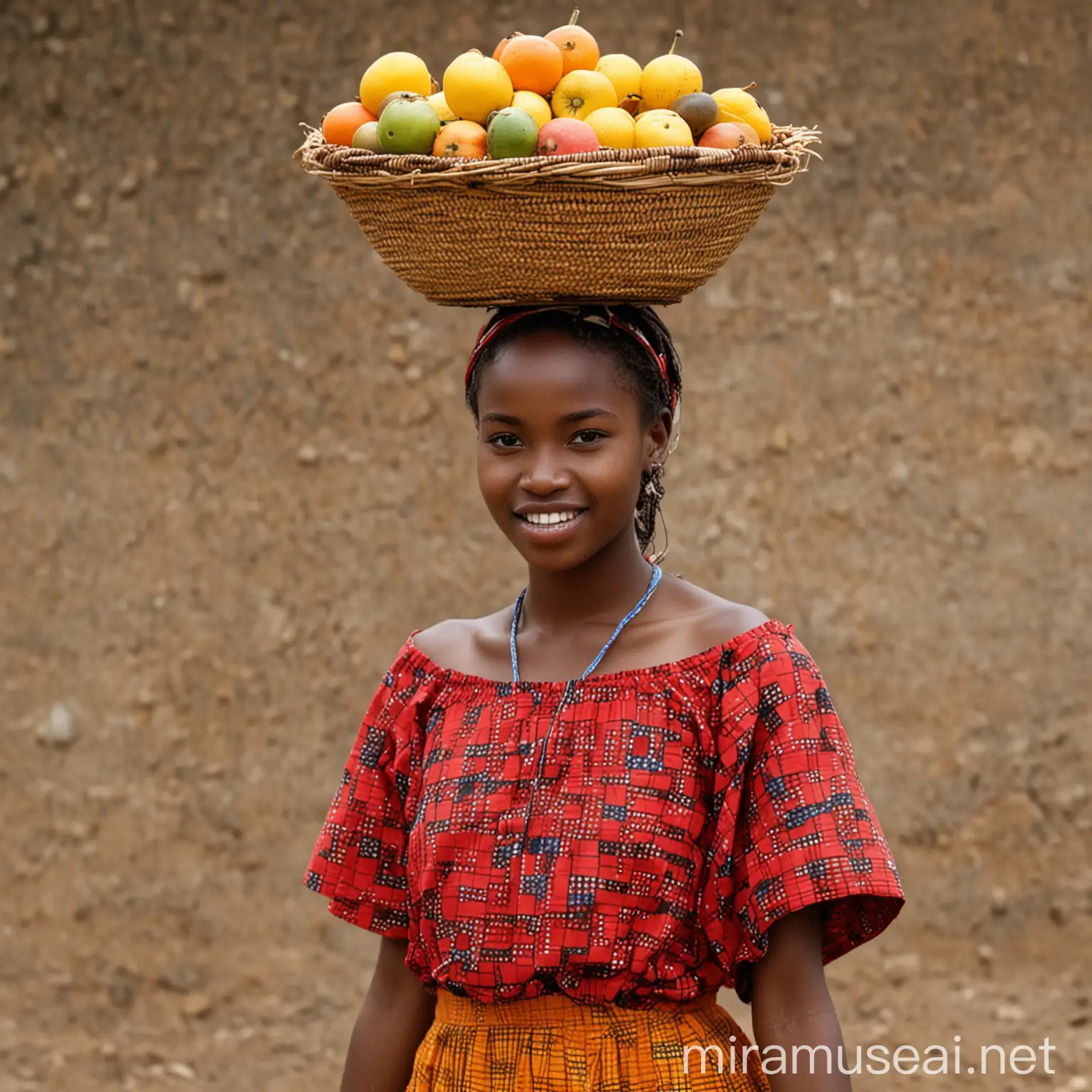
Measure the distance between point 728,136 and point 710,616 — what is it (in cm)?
60

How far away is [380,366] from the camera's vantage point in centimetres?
592

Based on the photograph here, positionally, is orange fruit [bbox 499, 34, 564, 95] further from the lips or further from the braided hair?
the lips

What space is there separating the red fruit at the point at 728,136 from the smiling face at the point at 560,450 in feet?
0.97

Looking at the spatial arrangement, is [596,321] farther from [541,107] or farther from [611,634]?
[611,634]

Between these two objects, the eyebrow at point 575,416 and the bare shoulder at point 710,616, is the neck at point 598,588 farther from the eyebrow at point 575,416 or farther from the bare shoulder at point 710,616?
the eyebrow at point 575,416

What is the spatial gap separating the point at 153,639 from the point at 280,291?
129 cm

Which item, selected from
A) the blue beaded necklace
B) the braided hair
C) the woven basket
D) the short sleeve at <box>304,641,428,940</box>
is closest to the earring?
the braided hair

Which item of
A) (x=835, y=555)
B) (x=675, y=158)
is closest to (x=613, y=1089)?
(x=675, y=158)

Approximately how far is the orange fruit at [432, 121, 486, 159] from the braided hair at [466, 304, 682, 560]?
0.24 metres

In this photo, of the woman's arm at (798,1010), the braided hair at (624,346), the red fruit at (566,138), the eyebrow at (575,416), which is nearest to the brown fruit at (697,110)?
the red fruit at (566,138)

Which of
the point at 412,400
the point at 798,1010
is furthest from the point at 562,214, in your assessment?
the point at 412,400

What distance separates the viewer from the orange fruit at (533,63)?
211cm

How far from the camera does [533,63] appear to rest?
6.93 feet

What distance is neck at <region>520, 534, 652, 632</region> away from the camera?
223 cm
